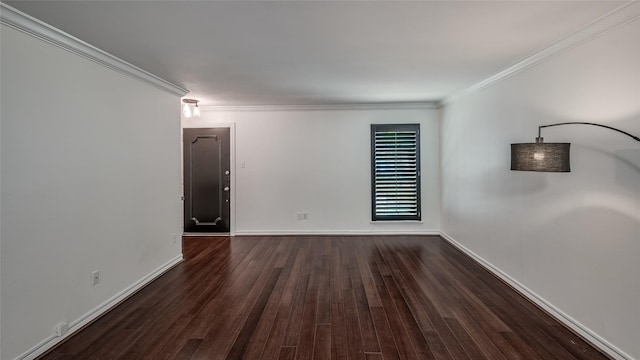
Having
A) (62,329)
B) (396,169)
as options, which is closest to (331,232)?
(396,169)

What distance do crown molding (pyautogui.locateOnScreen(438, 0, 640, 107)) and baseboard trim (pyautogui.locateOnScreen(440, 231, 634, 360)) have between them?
2240 millimetres

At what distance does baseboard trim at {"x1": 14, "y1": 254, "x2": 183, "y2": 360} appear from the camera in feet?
6.98

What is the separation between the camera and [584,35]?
2.27 meters

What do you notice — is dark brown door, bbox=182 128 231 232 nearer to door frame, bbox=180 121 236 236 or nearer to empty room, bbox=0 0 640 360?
door frame, bbox=180 121 236 236

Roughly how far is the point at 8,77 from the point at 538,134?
4.28 meters

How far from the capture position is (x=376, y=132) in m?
5.39

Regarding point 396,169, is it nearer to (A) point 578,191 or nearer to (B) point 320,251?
(B) point 320,251

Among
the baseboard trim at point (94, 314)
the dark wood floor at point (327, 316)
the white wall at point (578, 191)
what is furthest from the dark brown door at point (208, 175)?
the white wall at point (578, 191)

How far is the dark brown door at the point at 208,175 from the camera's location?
5465 mm

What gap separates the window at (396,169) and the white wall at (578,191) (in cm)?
161

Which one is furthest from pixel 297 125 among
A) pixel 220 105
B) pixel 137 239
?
pixel 137 239

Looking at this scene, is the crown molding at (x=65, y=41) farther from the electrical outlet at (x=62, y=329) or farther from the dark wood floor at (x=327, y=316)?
the dark wood floor at (x=327, y=316)

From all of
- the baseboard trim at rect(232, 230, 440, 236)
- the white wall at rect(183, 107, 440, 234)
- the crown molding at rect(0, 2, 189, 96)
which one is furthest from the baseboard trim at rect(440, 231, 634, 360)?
the crown molding at rect(0, 2, 189, 96)

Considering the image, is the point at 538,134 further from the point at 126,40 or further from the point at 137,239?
the point at 137,239
